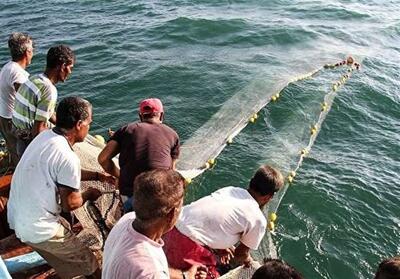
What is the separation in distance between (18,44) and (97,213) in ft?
7.93

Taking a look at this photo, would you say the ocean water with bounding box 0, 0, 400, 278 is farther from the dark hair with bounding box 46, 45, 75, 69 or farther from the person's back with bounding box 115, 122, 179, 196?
the dark hair with bounding box 46, 45, 75, 69

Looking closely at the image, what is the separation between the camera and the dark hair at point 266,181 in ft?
13.7

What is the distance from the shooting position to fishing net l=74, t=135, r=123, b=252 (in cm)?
462

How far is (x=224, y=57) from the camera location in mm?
13820

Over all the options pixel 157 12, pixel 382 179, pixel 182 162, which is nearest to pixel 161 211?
pixel 182 162

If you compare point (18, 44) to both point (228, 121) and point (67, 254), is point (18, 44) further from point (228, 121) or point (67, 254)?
point (228, 121)

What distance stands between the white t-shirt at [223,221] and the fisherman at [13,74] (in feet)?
9.91

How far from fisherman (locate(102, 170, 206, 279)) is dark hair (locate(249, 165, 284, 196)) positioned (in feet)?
5.28

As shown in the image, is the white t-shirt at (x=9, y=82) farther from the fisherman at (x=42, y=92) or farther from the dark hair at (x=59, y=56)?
the dark hair at (x=59, y=56)

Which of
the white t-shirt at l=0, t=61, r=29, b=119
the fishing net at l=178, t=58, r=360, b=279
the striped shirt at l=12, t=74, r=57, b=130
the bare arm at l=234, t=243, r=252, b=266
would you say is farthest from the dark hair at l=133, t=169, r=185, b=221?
the fishing net at l=178, t=58, r=360, b=279

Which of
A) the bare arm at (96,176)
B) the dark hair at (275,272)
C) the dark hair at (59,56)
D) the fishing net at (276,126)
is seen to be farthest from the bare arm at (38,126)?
the dark hair at (275,272)

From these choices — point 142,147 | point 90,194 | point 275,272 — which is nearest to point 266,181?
point 142,147

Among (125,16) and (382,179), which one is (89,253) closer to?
(382,179)

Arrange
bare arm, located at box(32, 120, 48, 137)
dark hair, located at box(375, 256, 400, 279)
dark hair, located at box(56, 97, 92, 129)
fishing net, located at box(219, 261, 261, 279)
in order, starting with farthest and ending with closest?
1. bare arm, located at box(32, 120, 48, 137)
2. fishing net, located at box(219, 261, 261, 279)
3. dark hair, located at box(56, 97, 92, 129)
4. dark hair, located at box(375, 256, 400, 279)
